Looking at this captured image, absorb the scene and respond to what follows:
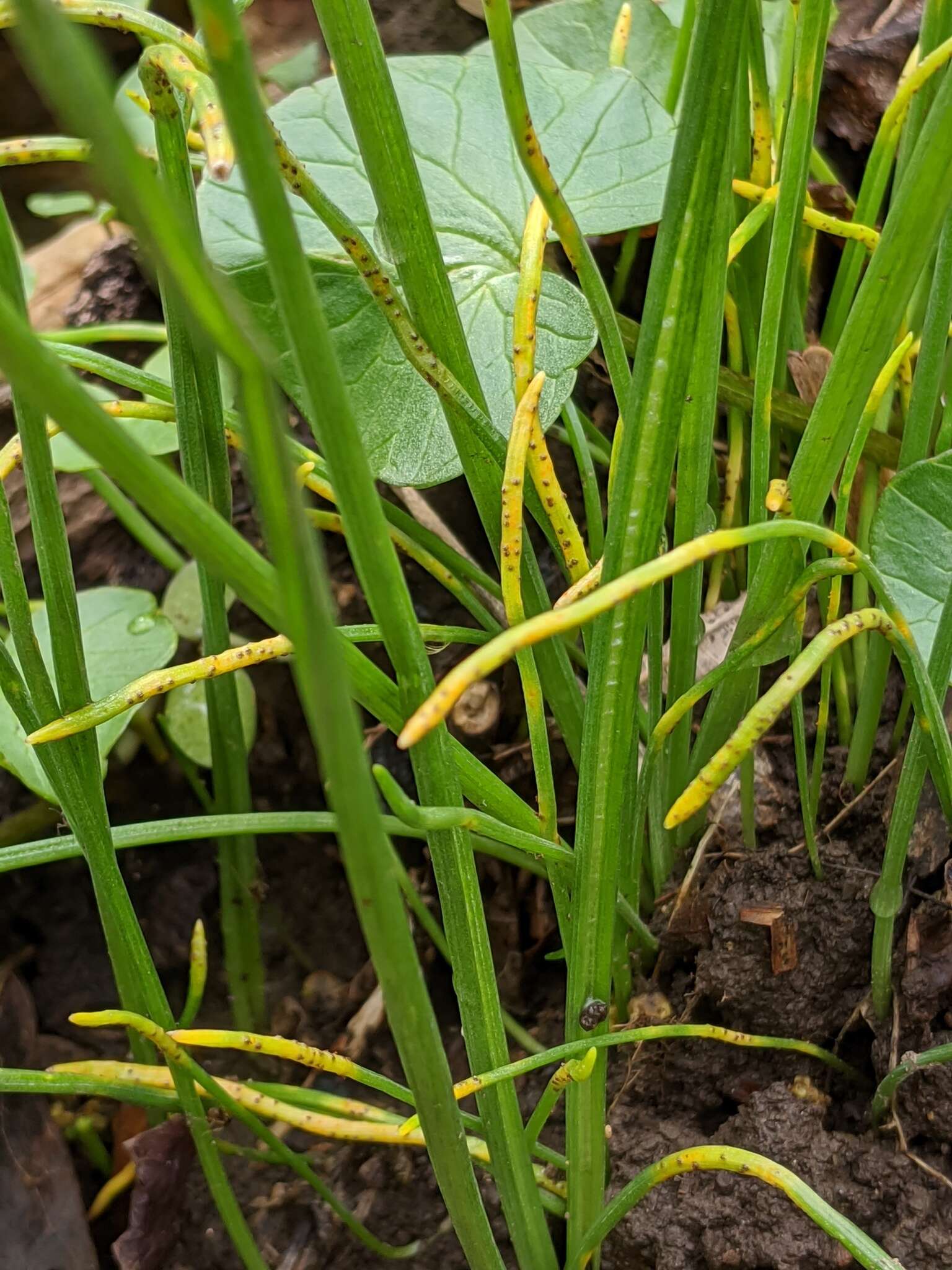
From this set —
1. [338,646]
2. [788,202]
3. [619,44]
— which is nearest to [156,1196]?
[338,646]

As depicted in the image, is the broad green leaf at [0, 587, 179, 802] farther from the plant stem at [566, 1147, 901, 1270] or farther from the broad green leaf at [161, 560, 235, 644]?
the plant stem at [566, 1147, 901, 1270]

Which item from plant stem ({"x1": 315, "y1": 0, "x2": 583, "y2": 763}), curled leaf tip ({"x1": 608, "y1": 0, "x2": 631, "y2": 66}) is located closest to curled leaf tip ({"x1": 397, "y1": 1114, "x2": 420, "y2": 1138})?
plant stem ({"x1": 315, "y1": 0, "x2": 583, "y2": 763})

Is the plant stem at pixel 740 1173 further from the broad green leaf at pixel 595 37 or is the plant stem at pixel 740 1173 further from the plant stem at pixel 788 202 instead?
the broad green leaf at pixel 595 37

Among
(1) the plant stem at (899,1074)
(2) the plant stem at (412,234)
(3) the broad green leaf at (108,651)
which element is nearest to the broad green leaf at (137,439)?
(3) the broad green leaf at (108,651)

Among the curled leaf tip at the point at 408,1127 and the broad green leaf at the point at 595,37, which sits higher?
the broad green leaf at the point at 595,37

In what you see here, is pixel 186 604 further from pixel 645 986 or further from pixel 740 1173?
pixel 740 1173

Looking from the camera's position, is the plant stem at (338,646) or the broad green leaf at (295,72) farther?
the broad green leaf at (295,72)

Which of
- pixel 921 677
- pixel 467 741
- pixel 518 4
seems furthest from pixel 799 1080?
pixel 518 4
